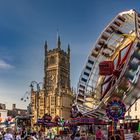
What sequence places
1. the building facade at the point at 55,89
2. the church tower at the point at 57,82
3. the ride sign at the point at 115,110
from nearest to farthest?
1. the ride sign at the point at 115,110
2. the church tower at the point at 57,82
3. the building facade at the point at 55,89

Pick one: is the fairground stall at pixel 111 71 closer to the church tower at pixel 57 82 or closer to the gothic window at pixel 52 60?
the church tower at pixel 57 82

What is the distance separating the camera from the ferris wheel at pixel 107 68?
144 ft

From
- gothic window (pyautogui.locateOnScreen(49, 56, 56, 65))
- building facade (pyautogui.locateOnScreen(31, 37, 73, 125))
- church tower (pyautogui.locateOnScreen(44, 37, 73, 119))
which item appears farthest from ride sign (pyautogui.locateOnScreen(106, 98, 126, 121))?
gothic window (pyautogui.locateOnScreen(49, 56, 56, 65))

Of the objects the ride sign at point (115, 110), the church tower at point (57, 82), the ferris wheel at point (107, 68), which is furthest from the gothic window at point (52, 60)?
the ride sign at point (115, 110)

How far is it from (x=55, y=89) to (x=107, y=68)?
99.9 metres

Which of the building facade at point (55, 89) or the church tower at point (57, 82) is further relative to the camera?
the building facade at point (55, 89)

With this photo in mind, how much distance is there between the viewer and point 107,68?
149 feet

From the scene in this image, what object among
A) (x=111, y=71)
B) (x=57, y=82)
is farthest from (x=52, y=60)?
(x=111, y=71)

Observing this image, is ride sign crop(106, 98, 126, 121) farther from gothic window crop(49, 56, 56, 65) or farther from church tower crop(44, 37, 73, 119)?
gothic window crop(49, 56, 56, 65)

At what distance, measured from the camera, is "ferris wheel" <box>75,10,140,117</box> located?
43750mm

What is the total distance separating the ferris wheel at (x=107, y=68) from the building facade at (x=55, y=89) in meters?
80.1

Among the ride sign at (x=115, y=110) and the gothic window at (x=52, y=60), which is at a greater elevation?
the gothic window at (x=52, y=60)

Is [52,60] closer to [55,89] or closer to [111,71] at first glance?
[55,89]

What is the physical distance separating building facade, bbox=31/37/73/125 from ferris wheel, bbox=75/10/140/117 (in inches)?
3152
